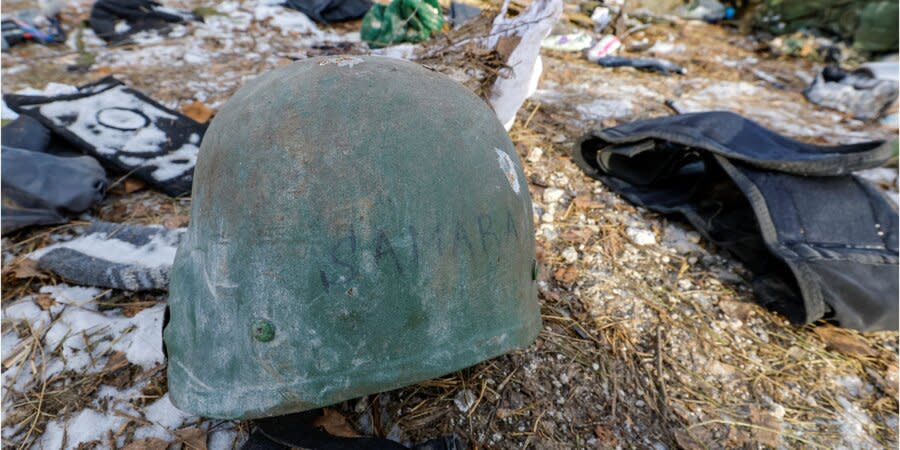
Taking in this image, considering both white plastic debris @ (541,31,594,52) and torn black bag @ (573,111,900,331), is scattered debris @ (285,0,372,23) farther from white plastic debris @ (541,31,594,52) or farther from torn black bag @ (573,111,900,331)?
torn black bag @ (573,111,900,331)

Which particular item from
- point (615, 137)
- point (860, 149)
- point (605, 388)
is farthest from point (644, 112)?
point (605, 388)

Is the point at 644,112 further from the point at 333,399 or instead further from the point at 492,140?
the point at 333,399

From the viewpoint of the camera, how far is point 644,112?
3.96 m

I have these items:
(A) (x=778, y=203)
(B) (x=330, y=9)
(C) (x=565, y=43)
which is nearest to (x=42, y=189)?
(A) (x=778, y=203)

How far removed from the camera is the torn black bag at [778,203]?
203 cm

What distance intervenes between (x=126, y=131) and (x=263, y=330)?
2501mm

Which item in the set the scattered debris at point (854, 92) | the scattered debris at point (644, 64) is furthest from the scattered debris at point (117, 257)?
the scattered debris at point (854, 92)

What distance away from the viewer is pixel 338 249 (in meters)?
1.17

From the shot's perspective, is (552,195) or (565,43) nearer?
(552,195)

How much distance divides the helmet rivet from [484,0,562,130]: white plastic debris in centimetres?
218

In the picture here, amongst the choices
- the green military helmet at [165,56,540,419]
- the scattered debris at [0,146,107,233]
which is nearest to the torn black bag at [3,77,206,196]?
the scattered debris at [0,146,107,233]

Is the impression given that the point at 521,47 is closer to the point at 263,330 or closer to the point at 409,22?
the point at 409,22

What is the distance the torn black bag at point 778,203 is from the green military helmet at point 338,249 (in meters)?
1.63

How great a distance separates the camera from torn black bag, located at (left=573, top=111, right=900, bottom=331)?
2.03m
